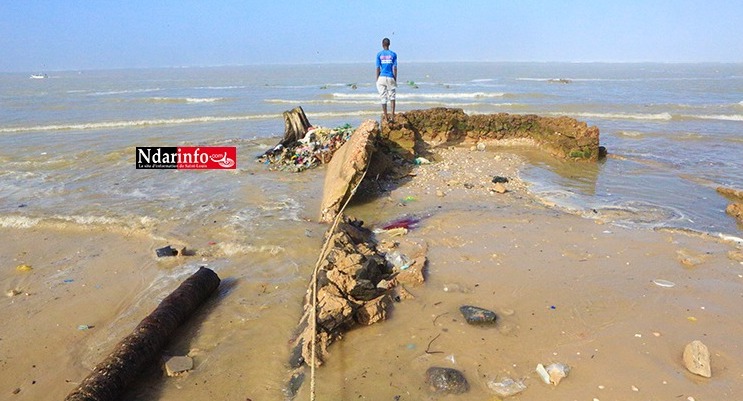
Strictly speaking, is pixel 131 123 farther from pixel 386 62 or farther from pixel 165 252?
pixel 165 252

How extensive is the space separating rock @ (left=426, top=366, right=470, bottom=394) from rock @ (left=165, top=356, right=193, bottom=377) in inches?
75.9

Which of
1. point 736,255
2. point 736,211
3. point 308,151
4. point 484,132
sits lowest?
point 736,255

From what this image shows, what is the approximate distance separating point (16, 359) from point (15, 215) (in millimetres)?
4557

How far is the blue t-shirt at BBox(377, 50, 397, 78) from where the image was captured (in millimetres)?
9633

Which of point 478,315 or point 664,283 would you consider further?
point 664,283

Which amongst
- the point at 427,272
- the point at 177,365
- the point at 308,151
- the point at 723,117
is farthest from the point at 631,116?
the point at 177,365

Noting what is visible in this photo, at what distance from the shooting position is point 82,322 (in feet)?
13.9

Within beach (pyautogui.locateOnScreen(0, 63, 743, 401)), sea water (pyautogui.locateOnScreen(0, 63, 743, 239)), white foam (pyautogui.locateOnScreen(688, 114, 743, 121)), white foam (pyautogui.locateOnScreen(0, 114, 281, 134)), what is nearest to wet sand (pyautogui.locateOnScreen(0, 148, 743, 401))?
beach (pyautogui.locateOnScreen(0, 63, 743, 401))

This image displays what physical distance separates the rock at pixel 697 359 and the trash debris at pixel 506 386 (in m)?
1.26

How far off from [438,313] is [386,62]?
7138 millimetres

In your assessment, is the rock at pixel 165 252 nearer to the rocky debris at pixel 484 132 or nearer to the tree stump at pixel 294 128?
the rocky debris at pixel 484 132

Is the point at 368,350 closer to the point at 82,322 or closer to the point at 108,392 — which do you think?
the point at 108,392

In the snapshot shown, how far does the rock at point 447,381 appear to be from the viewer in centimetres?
299

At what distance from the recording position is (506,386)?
3014 mm
